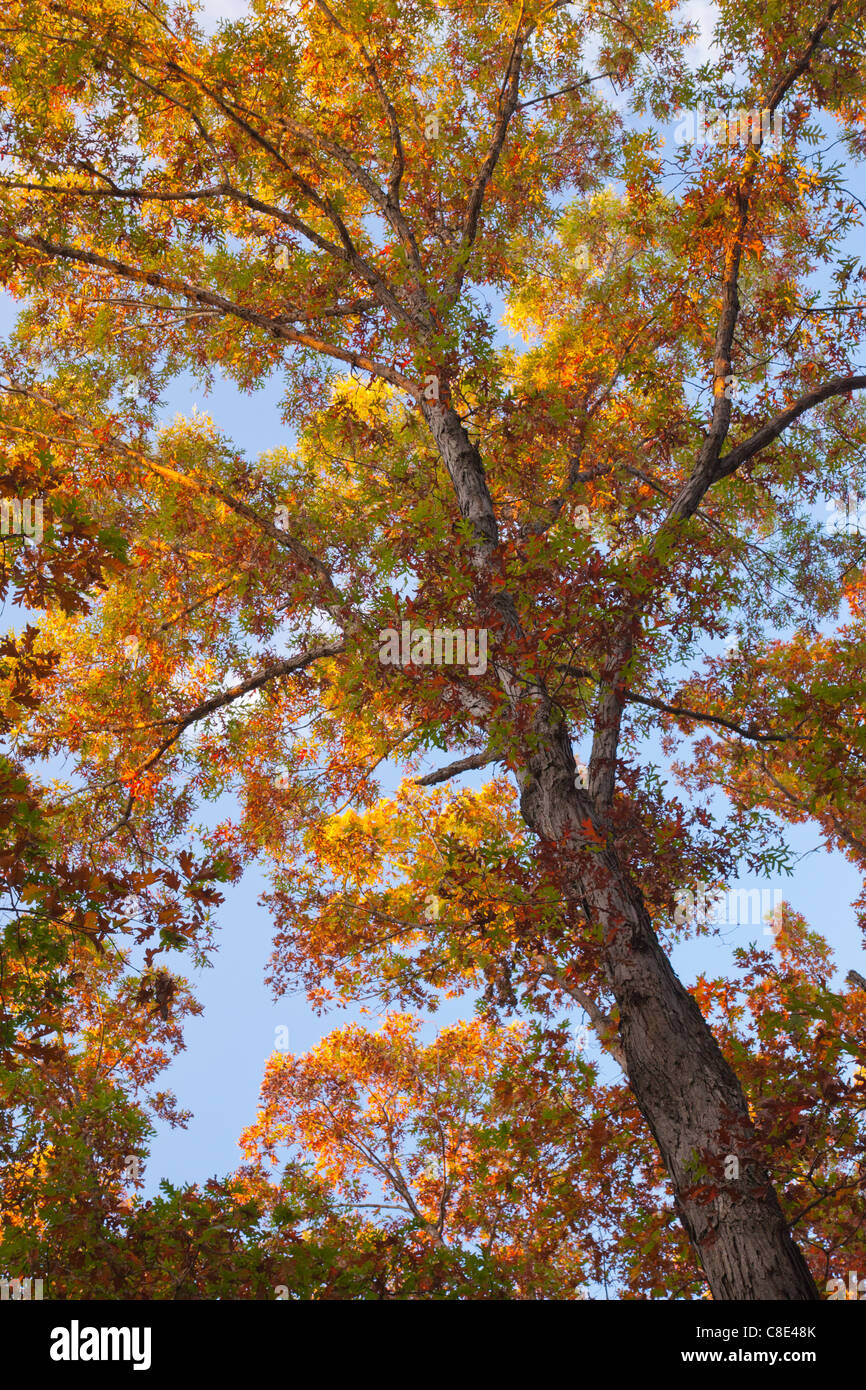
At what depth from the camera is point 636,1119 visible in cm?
614

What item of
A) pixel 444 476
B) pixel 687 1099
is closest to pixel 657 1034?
pixel 687 1099

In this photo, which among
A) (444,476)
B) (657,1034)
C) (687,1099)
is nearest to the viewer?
(687,1099)

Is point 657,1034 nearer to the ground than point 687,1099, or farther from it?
farther from it

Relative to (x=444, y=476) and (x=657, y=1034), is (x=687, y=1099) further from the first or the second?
(x=444, y=476)

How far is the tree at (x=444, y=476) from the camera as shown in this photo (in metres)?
5.44

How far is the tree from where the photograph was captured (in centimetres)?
544

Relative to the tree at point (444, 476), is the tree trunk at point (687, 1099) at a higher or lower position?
lower

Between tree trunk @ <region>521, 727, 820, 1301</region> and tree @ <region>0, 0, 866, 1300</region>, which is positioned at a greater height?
tree @ <region>0, 0, 866, 1300</region>

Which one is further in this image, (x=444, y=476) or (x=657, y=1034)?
(x=444, y=476)

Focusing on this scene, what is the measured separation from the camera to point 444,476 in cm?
823

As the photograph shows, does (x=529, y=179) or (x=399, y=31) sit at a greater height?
(x=399, y=31)
